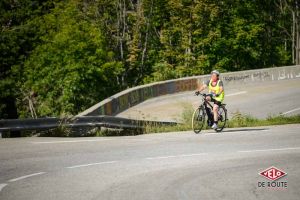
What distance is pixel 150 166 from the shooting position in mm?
10484

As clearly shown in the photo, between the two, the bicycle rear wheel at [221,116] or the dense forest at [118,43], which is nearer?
the bicycle rear wheel at [221,116]

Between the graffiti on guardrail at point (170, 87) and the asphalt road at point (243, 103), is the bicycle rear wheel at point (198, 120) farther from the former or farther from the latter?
the asphalt road at point (243, 103)

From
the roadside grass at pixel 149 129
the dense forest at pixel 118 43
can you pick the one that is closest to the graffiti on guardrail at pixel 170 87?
the roadside grass at pixel 149 129

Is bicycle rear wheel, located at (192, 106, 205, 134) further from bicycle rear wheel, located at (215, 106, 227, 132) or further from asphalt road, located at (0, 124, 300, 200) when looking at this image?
asphalt road, located at (0, 124, 300, 200)

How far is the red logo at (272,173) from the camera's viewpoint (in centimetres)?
954

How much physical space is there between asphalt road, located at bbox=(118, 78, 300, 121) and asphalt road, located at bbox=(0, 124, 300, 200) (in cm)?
871

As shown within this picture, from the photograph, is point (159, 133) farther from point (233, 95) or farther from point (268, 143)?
point (233, 95)

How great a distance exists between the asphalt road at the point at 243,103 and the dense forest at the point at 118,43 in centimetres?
831

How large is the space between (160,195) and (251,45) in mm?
44165

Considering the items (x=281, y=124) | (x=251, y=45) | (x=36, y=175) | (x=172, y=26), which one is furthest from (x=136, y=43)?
(x=36, y=175)

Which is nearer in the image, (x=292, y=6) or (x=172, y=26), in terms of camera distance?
(x=172, y=26)

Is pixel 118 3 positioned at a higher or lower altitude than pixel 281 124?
higher

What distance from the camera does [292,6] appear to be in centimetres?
5884

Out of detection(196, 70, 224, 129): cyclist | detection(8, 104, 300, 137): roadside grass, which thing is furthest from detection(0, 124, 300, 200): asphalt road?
detection(8, 104, 300, 137): roadside grass
